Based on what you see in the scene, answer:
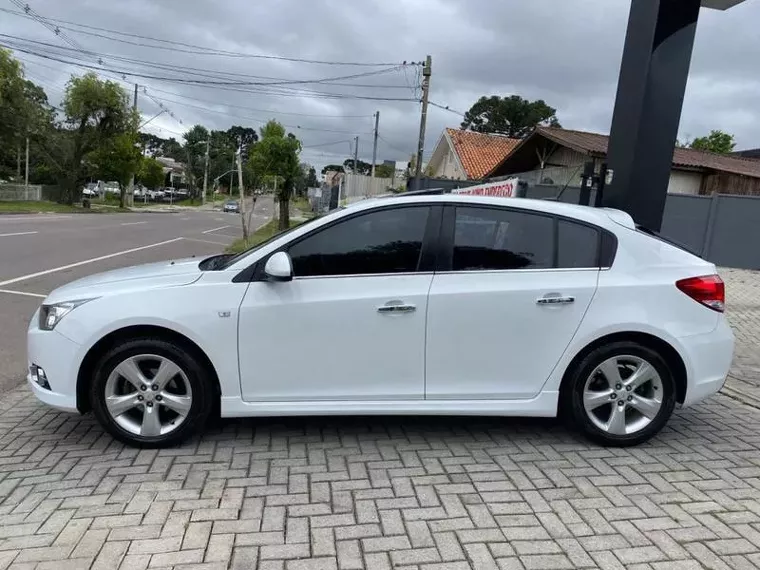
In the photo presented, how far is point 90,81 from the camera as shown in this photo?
132ft

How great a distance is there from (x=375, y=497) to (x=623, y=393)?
1.81 metres

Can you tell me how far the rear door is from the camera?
11.6ft

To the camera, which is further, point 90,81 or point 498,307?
point 90,81

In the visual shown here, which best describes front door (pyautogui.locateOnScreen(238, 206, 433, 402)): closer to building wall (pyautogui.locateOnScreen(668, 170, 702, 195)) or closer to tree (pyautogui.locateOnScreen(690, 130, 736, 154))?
building wall (pyautogui.locateOnScreen(668, 170, 702, 195))

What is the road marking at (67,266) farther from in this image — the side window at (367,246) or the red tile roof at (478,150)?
the red tile roof at (478,150)

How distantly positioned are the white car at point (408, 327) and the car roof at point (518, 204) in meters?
0.01

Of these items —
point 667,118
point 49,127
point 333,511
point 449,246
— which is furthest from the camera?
point 49,127

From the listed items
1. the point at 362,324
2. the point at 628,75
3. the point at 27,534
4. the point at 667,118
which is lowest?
the point at 27,534

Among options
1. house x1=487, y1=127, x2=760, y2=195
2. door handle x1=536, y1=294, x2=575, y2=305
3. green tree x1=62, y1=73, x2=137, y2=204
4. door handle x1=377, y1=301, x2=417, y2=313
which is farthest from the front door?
green tree x1=62, y1=73, x2=137, y2=204

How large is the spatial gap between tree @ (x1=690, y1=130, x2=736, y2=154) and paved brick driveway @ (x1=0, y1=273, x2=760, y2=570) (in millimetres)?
48741

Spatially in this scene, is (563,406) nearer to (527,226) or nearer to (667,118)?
(527,226)

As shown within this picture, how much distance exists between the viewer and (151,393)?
3465mm

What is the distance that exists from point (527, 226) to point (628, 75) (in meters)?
A: 3.70

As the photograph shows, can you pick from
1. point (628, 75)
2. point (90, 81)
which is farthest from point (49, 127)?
point (628, 75)
